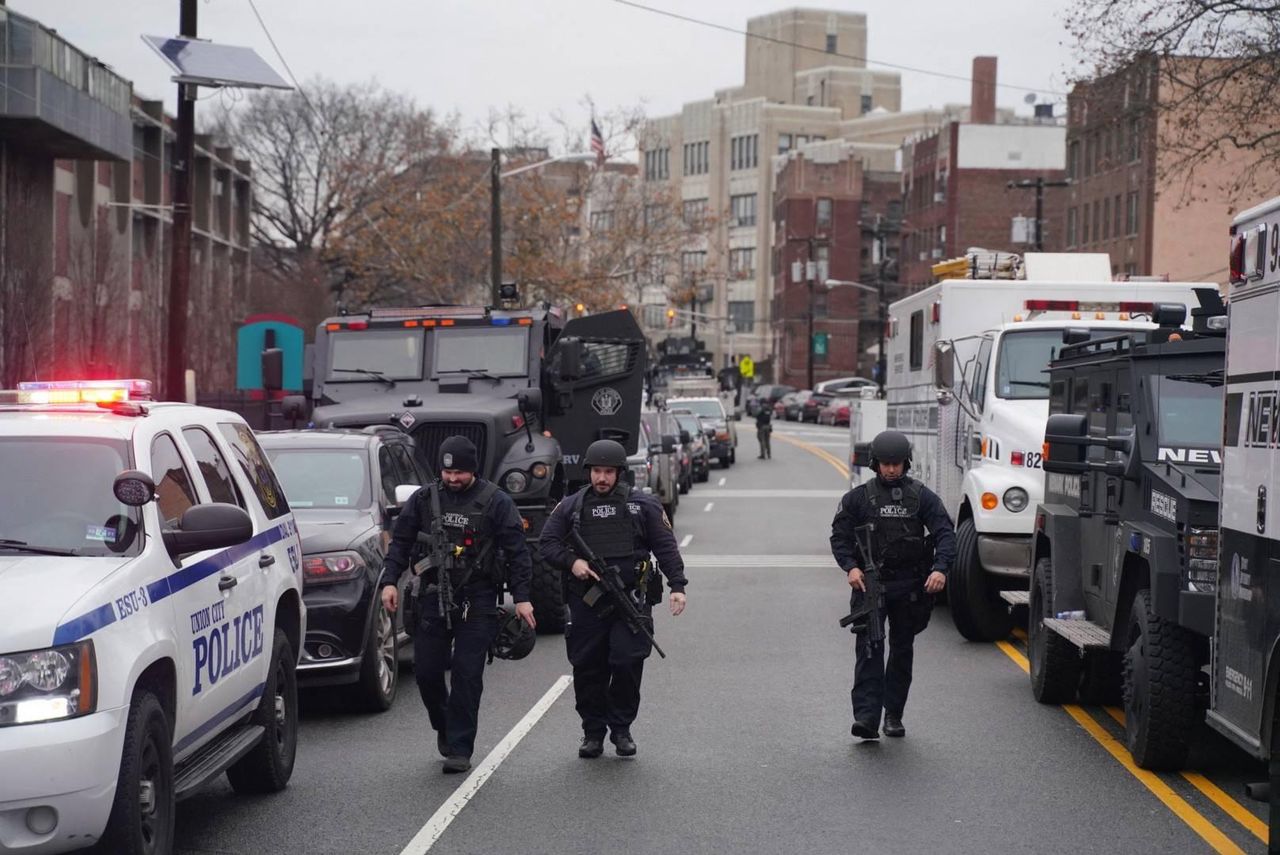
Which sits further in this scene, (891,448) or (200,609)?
(891,448)

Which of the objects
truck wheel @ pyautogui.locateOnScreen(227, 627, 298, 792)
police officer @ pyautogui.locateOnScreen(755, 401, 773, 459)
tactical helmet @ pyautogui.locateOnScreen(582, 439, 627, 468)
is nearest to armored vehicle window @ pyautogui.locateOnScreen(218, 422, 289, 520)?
truck wheel @ pyautogui.locateOnScreen(227, 627, 298, 792)

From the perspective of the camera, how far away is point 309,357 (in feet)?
60.2

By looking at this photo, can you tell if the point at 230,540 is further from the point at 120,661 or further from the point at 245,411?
the point at 245,411

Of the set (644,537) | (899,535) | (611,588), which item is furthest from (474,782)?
(899,535)

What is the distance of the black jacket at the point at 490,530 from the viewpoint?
9477mm

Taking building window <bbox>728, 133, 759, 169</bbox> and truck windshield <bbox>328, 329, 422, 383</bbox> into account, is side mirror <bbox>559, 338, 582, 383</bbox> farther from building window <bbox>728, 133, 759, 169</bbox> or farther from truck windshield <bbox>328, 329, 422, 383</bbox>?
building window <bbox>728, 133, 759, 169</bbox>

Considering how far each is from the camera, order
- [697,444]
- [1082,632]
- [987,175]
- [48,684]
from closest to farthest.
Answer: [48,684] → [1082,632] → [697,444] → [987,175]

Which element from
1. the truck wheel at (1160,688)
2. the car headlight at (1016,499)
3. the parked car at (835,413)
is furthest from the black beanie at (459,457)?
the parked car at (835,413)

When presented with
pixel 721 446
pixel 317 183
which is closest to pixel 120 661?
pixel 721 446

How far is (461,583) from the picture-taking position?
9.40 metres

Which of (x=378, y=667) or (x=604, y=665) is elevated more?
(x=604, y=665)

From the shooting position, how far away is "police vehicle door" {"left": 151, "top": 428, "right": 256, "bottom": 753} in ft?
23.5

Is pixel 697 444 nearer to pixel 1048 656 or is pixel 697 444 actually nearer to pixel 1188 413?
pixel 1048 656

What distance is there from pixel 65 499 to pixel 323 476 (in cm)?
528
